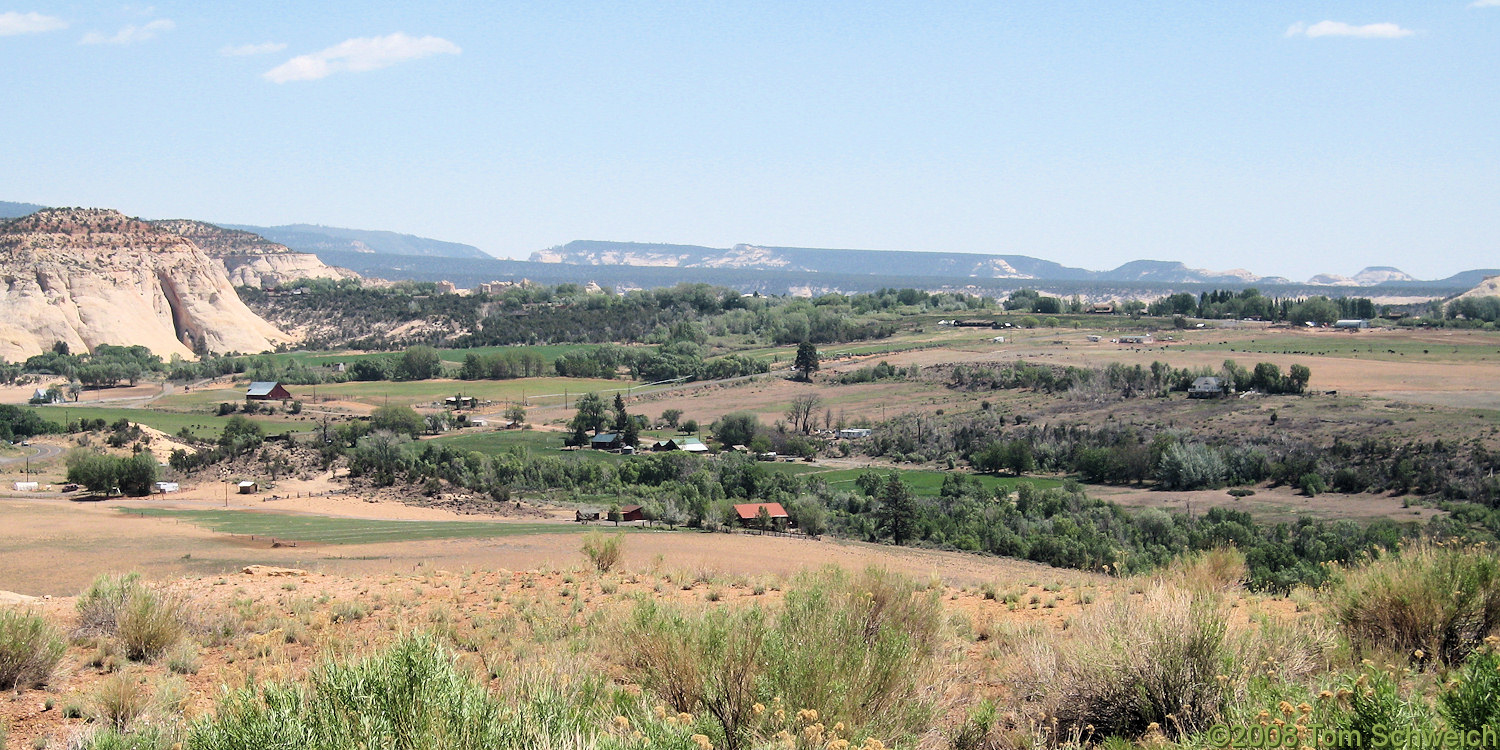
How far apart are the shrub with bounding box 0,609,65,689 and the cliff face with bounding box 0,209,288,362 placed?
93.8 metres

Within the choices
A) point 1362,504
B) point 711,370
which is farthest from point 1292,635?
point 711,370

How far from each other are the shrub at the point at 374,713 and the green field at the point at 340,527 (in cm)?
2396

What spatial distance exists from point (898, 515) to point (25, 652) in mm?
27259

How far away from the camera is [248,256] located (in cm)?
17700

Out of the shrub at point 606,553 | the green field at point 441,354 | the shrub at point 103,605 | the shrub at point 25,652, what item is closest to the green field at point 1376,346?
the green field at point 441,354

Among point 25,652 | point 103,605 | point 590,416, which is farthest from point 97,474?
point 25,652

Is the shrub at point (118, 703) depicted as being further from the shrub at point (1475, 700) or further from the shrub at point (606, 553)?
the shrub at point (606, 553)

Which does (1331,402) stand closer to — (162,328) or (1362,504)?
(1362,504)

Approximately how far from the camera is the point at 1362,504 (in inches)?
1577

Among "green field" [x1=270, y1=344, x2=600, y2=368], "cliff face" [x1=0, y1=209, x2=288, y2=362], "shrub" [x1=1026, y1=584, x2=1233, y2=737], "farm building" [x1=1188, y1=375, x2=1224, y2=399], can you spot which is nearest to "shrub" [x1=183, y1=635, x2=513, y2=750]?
"shrub" [x1=1026, y1=584, x2=1233, y2=737]

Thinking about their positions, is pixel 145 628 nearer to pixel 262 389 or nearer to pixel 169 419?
pixel 169 419

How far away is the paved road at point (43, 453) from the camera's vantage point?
48031mm

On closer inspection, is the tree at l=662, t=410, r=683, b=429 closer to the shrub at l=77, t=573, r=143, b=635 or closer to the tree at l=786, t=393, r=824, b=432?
the tree at l=786, t=393, r=824, b=432

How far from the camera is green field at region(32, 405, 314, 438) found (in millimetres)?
Result: 58656
